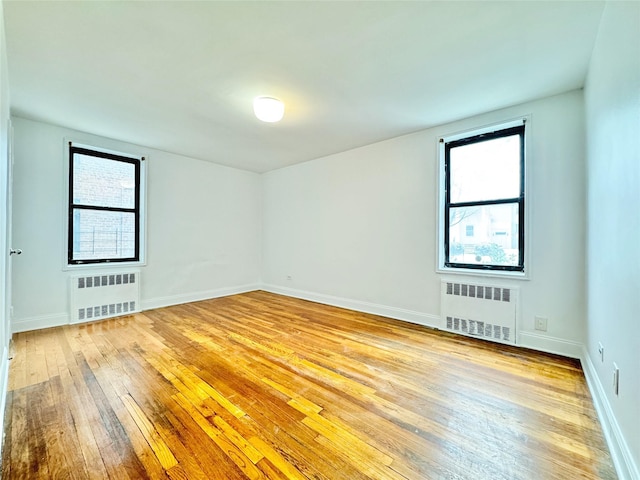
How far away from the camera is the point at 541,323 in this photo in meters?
2.68

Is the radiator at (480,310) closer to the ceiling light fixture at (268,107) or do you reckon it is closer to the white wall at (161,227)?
the ceiling light fixture at (268,107)

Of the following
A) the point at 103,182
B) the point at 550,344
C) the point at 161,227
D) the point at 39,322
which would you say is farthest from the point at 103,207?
the point at 550,344

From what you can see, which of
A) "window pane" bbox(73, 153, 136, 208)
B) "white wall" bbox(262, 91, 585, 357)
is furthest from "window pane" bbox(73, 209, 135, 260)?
"white wall" bbox(262, 91, 585, 357)

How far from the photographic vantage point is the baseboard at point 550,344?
2.51 metres

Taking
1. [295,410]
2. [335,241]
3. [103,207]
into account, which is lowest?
[295,410]

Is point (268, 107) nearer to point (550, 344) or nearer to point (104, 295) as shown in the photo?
point (104, 295)

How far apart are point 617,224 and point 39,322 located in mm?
5405

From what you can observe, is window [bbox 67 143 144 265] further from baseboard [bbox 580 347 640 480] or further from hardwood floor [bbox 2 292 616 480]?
baseboard [bbox 580 347 640 480]

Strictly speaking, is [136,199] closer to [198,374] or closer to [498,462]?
[198,374]

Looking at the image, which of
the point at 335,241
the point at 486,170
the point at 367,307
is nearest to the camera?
the point at 486,170

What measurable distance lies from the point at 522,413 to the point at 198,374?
2300mm

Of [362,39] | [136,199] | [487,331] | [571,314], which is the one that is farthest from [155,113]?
[571,314]

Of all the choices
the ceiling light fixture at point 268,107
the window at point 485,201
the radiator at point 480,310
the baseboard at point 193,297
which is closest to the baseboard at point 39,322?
the baseboard at point 193,297

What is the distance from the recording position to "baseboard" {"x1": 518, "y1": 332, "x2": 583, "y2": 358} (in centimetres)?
251
